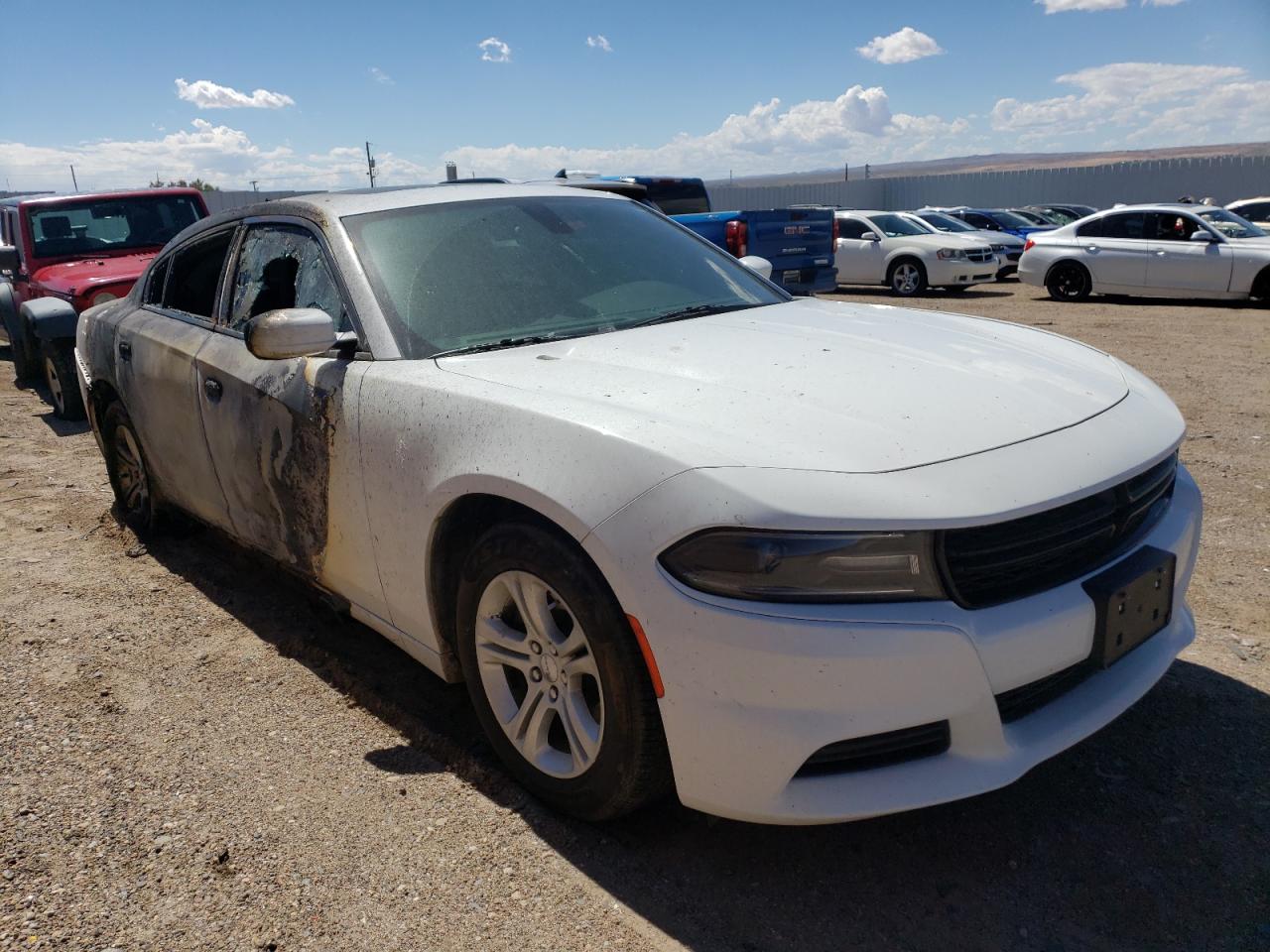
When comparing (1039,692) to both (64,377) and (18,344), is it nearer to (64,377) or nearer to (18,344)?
(64,377)

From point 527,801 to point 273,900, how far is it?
0.68 meters

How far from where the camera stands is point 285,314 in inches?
114

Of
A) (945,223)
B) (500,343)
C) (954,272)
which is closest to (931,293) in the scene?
(954,272)

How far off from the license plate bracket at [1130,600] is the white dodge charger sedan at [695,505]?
0.01 meters

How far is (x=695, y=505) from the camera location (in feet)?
6.64

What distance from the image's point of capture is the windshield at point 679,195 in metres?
14.9

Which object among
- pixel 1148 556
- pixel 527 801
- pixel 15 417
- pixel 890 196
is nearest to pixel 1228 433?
pixel 1148 556

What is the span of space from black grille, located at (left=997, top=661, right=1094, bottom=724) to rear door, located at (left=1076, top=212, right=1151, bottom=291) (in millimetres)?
14314

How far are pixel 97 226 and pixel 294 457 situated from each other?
7.73 metres

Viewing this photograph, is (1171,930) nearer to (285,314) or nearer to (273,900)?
(273,900)

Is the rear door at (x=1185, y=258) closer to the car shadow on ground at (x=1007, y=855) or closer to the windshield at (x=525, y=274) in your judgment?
the windshield at (x=525, y=274)

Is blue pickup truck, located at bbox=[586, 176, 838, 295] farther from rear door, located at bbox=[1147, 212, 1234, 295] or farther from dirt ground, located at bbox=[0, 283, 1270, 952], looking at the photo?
dirt ground, located at bbox=[0, 283, 1270, 952]

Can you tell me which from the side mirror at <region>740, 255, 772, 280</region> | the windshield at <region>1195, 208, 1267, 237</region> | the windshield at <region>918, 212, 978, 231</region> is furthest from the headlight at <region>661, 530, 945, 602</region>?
the windshield at <region>918, 212, 978, 231</region>

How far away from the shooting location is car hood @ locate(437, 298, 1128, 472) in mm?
2154
